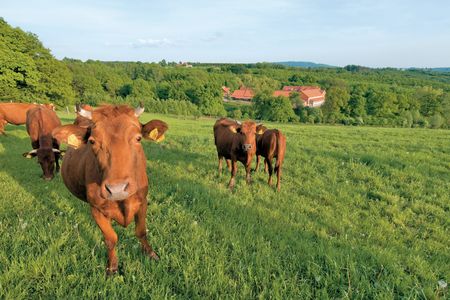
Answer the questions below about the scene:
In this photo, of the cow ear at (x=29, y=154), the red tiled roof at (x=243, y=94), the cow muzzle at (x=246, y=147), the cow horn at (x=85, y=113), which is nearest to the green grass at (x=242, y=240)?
the cow ear at (x=29, y=154)

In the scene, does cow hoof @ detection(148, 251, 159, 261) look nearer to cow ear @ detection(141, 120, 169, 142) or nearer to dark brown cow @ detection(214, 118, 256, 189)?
cow ear @ detection(141, 120, 169, 142)

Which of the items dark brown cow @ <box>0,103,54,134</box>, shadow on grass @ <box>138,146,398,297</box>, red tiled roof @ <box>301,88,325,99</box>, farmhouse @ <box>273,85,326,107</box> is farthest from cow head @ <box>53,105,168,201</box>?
red tiled roof @ <box>301,88,325,99</box>

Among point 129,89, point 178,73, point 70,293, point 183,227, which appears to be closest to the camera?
point 70,293

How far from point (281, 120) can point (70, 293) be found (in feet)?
242

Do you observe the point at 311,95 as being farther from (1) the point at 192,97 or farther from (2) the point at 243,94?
(1) the point at 192,97

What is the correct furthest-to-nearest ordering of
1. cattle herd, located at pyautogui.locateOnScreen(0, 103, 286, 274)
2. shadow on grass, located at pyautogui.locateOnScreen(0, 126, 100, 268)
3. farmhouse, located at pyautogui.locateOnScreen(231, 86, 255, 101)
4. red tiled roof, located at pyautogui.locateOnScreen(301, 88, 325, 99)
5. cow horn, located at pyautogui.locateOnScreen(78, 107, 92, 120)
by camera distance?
1. farmhouse, located at pyautogui.locateOnScreen(231, 86, 255, 101)
2. red tiled roof, located at pyautogui.locateOnScreen(301, 88, 325, 99)
3. shadow on grass, located at pyautogui.locateOnScreen(0, 126, 100, 268)
4. cow horn, located at pyautogui.locateOnScreen(78, 107, 92, 120)
5. cattle herd, located at pyautogui.locateOnScreen(0, 103, 286, 274)

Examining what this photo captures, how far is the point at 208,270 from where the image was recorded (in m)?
3.44

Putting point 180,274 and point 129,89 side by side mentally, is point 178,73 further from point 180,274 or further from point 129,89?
point 180,274

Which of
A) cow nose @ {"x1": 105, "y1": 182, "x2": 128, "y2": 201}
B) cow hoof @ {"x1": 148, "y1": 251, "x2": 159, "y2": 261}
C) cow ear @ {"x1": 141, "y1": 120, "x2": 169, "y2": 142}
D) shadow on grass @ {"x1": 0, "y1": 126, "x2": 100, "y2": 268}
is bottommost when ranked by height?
shadow on grass @ {"x1": 0, "y1": 126, "x2": 100, "y2": 268}

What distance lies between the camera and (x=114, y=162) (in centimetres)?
283

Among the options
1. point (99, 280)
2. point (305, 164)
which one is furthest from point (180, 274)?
point (305, 164)

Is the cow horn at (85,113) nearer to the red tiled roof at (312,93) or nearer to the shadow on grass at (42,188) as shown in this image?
the shadow on grass at (42,188)

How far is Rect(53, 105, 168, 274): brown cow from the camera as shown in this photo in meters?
2.81

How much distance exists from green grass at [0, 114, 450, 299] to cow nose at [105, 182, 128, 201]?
1122 millimetres
